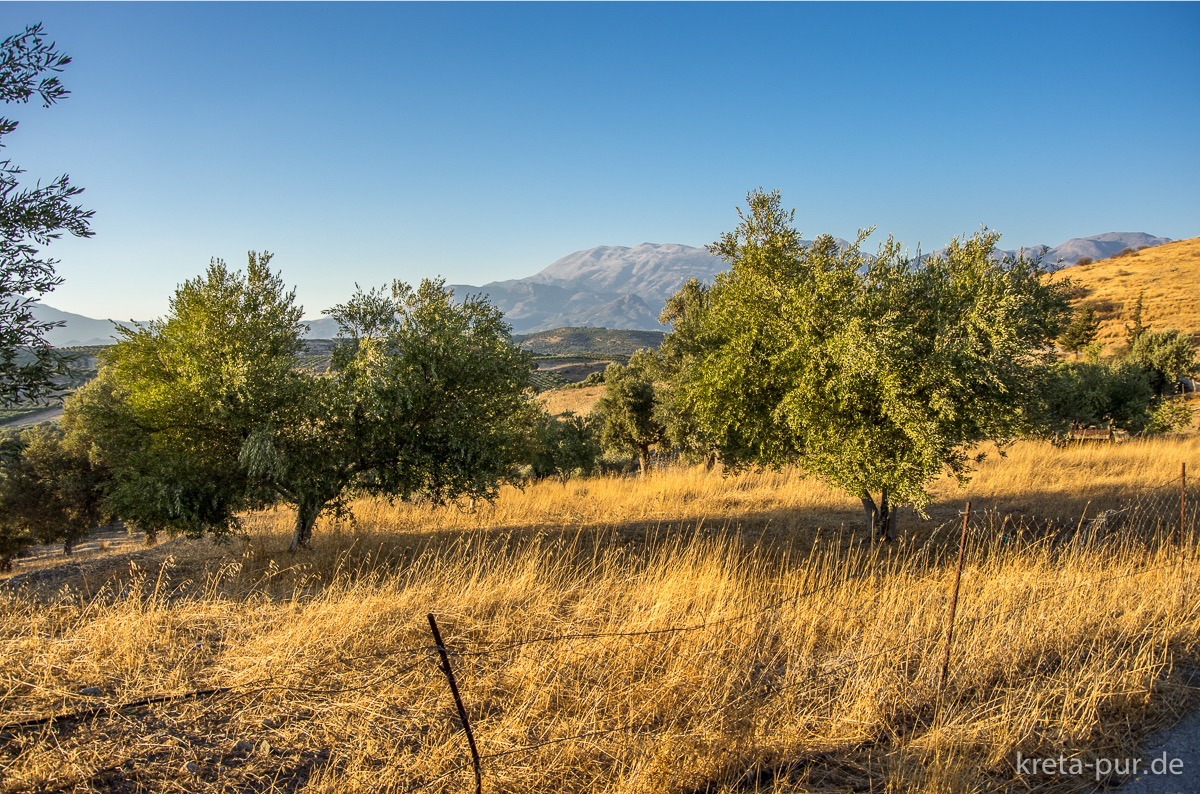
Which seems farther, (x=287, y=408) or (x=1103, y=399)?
(x=1103, y=399)

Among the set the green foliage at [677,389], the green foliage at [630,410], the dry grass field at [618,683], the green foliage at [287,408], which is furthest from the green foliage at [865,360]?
the green foliage at [630,410]

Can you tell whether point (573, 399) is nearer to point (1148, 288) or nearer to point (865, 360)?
point (865, 360)

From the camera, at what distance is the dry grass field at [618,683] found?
163 inches

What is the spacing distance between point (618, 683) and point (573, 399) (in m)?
62.3

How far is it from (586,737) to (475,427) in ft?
27.3

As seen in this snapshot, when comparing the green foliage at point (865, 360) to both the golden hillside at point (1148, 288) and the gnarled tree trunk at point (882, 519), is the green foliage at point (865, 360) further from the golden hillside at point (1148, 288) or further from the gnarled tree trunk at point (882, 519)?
the golden hillside at point (1148, 288)

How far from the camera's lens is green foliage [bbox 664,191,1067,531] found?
976 cm

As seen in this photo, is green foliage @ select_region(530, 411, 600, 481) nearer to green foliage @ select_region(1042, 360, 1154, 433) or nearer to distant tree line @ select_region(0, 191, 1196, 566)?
distant tree line @ select_region(0, 191, 1196, 566)

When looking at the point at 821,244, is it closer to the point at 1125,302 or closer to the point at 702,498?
the point at 702,498

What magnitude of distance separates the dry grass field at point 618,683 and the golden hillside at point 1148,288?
54.2 metres

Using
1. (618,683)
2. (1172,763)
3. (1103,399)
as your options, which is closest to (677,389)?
(618,683)

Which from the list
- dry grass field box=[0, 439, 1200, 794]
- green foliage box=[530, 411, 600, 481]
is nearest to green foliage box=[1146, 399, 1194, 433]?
dry grass field box=[0, 439, 1200, 794]

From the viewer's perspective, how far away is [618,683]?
510 cm

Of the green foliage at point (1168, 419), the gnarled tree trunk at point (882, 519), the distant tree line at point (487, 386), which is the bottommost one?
the green foliage at point (1168, 419)
